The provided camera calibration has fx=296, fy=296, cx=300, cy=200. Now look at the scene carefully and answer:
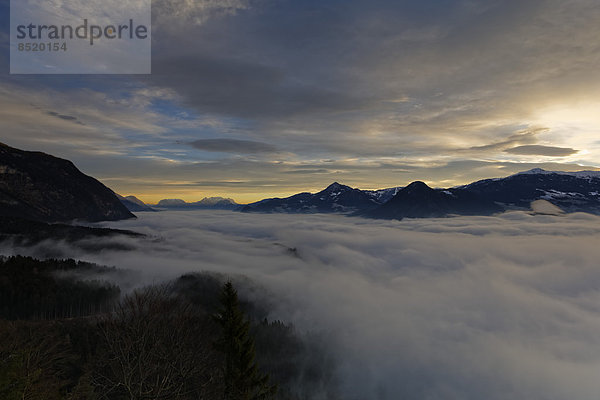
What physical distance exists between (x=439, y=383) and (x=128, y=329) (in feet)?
716

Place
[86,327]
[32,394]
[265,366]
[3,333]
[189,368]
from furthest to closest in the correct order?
[265,366] < [86,327] < [3,333] < [189,368] < [32,394]

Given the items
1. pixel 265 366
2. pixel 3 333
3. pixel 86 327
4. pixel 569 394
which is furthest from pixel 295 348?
pixel 569 394

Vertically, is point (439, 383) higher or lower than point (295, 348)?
lower

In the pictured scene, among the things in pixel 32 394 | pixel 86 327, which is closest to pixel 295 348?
pixel 86 327

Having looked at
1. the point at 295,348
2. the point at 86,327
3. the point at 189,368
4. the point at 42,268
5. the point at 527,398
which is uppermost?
the point at 189,368

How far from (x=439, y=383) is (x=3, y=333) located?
220 m

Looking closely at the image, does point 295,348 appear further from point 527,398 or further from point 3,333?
point 527,398

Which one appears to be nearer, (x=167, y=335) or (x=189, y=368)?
(x=189, y=368)

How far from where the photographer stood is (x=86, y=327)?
11562cm

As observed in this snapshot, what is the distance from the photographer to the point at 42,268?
166 metres

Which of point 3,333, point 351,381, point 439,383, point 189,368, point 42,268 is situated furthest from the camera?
point 439,383

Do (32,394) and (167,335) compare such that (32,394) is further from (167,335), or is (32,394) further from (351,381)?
(351,381)

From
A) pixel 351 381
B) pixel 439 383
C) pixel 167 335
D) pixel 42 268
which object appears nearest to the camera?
pixel 167 335

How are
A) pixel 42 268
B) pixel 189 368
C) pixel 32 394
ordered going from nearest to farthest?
pixel 32 394, pixel 189 368, pixel 42 268
